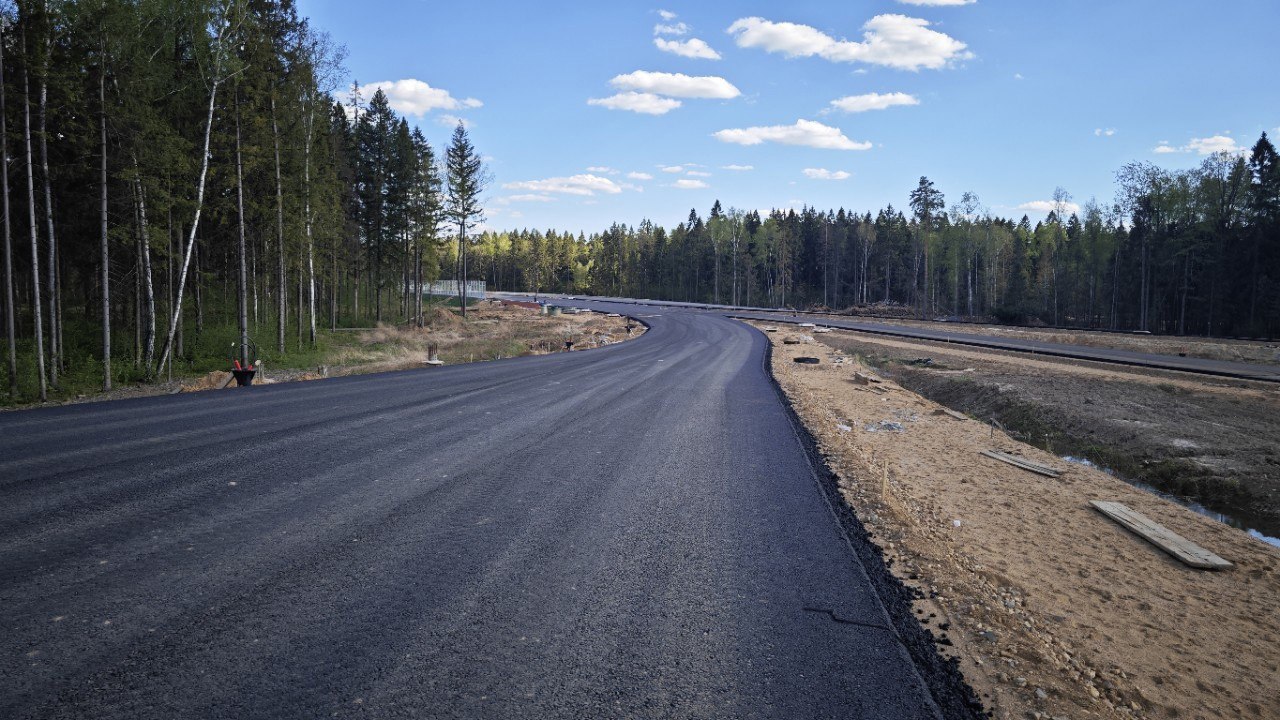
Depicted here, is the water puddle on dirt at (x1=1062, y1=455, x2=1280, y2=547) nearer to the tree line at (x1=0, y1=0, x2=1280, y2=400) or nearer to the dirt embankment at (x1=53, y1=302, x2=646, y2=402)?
the dirt embankment at (x1=53, y1=302, x2=646, y2=402)

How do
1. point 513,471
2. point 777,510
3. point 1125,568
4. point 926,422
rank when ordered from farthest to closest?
point 926,422 < point 513,471 < point 777,510 < point 1125,568

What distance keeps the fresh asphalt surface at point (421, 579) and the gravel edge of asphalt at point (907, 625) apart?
85mm

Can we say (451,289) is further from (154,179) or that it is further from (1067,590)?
(1067,590)

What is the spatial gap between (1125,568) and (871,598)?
3485mm

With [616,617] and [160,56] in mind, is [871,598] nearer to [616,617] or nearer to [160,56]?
[616,617]

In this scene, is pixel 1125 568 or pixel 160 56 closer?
pixel 1125 568

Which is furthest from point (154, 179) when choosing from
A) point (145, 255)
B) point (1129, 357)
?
point (1129, 357)

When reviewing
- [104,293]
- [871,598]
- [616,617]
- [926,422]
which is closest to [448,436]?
[616,617]

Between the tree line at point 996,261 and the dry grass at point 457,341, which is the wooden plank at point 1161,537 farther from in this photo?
the tree line at point 996,261

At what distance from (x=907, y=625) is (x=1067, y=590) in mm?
2283

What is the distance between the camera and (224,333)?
24094 mm

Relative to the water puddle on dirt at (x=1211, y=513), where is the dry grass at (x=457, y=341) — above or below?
above

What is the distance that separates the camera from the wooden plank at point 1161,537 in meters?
6.22

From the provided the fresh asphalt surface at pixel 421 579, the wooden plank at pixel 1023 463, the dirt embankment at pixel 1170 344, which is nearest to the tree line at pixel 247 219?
the fresh asphalt surface at pixel 421 579
